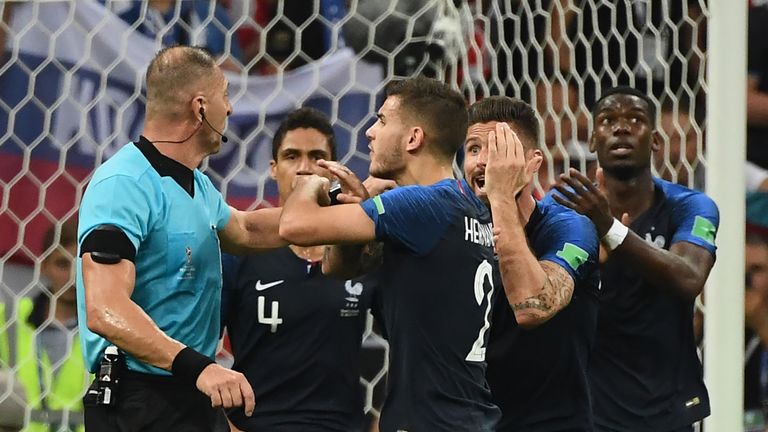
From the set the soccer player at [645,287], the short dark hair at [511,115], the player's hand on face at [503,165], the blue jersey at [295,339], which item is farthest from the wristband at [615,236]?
the blue jersey at [295,339]

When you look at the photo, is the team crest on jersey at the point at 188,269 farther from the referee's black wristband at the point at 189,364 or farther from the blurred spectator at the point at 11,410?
the blurred spectator at the point at 11,410

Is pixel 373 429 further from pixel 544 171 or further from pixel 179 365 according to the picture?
pixel 179 365

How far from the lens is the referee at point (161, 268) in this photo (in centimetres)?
264

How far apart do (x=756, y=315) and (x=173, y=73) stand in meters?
2.69

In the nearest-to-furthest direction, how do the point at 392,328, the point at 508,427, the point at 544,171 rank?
the point at 392,328 < the point at 508,427 < the point at 544,171

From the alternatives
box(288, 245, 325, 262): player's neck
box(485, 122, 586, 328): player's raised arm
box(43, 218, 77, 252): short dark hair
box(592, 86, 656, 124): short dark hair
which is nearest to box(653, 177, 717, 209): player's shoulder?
box(592, 86, 656, 124): short dark hair

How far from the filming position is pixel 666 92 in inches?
168

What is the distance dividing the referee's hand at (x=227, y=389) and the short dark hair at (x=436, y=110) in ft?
2.63

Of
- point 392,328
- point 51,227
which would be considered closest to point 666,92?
point 392,328

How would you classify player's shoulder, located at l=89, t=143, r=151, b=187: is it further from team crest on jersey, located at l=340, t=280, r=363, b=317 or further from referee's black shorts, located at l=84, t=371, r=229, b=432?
team crest on jersey, located at l=340, t=280, r=363, b=317

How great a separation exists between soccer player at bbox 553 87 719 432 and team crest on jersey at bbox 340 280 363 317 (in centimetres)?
70

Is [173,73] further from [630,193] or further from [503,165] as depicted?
[630,193]

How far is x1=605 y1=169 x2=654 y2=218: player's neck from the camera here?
3676 millimetres

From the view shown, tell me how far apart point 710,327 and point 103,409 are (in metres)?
1.93
